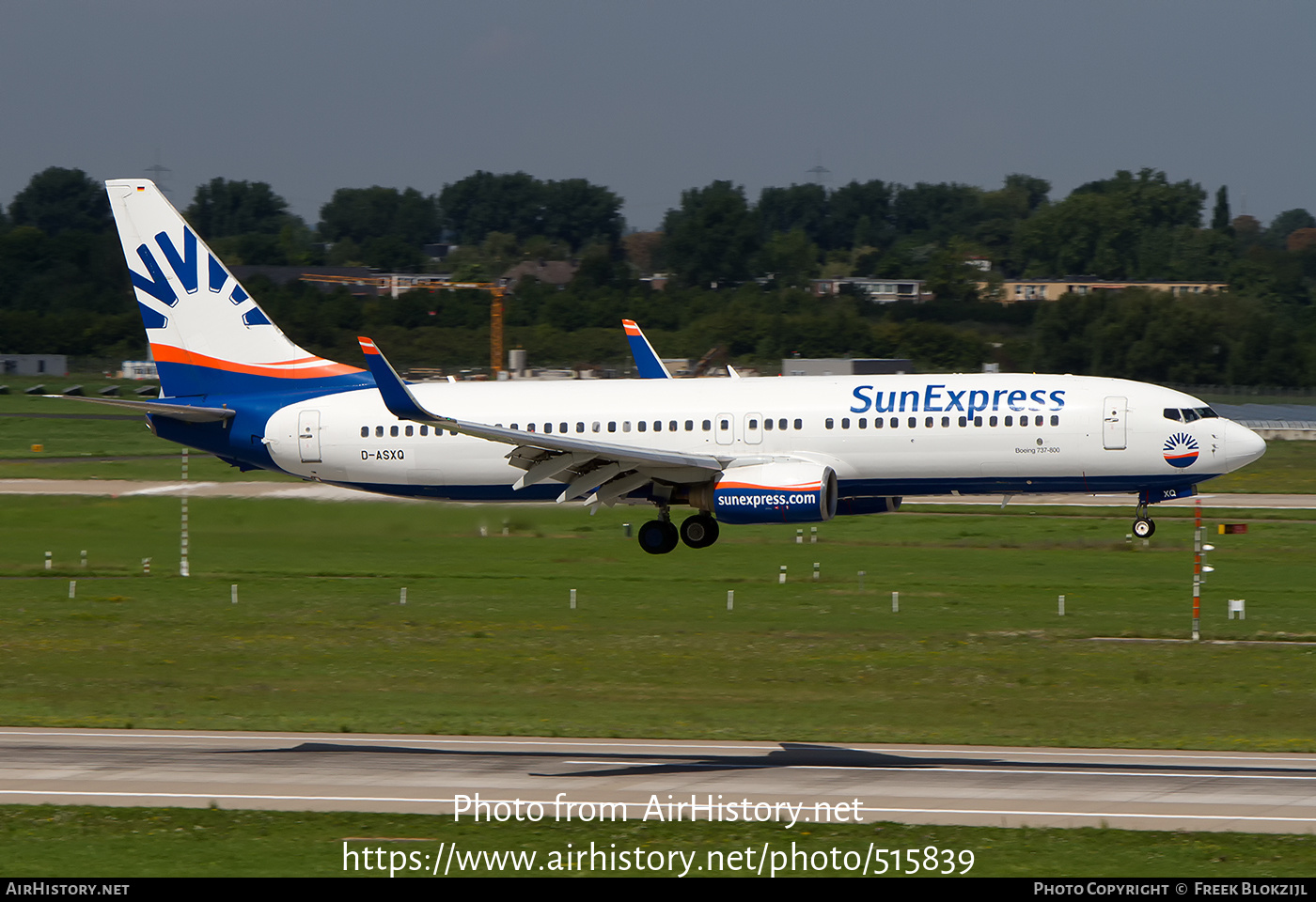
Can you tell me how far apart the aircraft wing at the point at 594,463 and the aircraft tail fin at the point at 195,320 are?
584 cm

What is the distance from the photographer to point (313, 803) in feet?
82.5

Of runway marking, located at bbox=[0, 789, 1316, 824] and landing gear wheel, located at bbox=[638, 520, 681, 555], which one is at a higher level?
landing gear wheel, located at bbox=[638, 520, 681, 555]

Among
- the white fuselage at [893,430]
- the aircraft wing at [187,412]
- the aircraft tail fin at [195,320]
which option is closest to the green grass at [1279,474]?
the white fuselage at [893,430]

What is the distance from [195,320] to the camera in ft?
151

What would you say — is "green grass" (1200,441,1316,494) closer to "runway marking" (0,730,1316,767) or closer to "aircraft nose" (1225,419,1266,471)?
"aircraft nose" (1225,419,1266,471)

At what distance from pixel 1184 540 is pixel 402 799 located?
43.9 meters

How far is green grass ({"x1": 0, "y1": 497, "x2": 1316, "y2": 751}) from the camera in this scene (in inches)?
1378

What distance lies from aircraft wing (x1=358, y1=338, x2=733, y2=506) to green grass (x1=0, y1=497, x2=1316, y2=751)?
4452 mm

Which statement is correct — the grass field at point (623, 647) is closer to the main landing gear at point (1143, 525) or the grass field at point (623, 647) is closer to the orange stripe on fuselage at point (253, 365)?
the main landing gear at point (1143, 525)

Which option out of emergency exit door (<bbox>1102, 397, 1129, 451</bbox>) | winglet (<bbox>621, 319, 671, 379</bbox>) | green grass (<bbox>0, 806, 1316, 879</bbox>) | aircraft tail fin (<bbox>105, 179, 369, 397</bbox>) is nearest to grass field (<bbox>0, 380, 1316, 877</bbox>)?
green grass (<bbox>0, 806, 1316, 879</bbox>)

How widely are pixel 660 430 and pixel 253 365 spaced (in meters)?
12.0

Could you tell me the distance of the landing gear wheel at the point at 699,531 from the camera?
43469 millimetres
